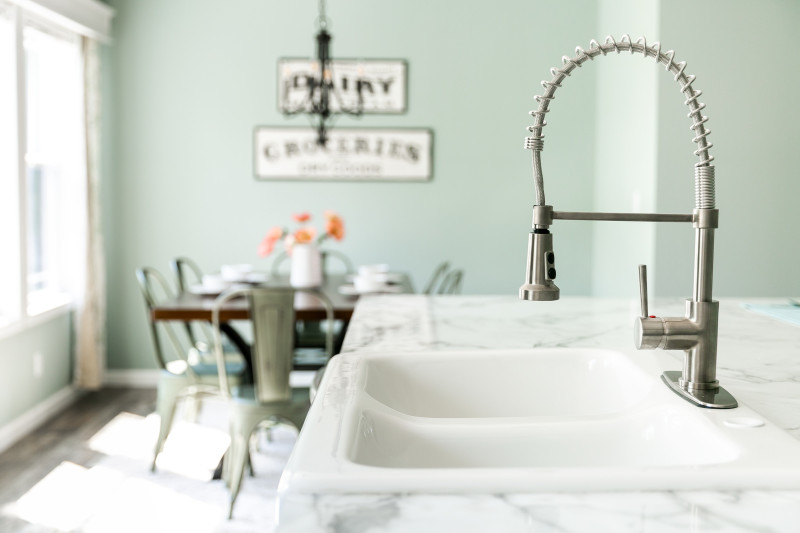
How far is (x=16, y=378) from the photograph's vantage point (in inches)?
153

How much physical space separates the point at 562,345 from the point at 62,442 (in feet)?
10.1

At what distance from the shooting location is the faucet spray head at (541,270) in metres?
1.04

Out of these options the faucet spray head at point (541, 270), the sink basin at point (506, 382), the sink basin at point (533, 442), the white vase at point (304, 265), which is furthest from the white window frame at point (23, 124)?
the faucet spray head at point (541, 270)

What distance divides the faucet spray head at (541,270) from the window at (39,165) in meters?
3.45

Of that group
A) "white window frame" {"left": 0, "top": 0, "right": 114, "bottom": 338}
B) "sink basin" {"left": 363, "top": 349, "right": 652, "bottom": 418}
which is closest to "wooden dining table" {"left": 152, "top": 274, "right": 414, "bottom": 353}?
"white window frame" {"left": 0, "top": 0, "right": 114, "bottom": 338}

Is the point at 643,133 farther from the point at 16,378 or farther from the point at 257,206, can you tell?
the point at 16,378

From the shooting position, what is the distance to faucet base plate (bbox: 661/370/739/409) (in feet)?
3.29

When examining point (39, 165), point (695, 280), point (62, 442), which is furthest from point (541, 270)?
point (39, 165)

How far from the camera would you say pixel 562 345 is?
1512mm

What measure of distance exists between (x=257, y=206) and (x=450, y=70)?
4.93 ft

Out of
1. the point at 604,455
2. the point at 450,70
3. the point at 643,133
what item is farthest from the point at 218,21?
the point at 604,455

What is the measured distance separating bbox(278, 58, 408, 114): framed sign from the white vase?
48.1 inches

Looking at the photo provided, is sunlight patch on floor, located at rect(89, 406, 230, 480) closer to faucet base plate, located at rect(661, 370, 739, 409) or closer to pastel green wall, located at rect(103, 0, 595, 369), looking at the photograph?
pastel green wall, located at rect(103, 0, 595, 369)

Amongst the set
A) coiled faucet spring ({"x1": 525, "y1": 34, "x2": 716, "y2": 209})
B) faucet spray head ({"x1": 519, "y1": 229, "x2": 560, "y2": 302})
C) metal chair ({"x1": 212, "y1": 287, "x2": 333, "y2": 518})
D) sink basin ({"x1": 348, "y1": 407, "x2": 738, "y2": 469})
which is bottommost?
metal chair ({"x1": 212, "y1": 287, "x2": 333, "y2": 518})
